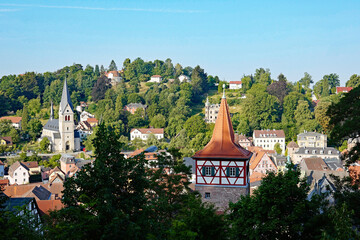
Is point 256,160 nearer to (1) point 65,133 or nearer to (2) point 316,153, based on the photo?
(2) point 316,153

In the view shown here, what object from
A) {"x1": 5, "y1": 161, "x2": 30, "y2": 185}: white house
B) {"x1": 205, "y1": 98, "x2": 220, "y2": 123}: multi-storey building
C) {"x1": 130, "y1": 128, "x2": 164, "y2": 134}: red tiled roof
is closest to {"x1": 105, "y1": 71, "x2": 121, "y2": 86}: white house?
{"x1": 205, "y1": 98, "x2": 220, "y2": 123}: multi-storey building

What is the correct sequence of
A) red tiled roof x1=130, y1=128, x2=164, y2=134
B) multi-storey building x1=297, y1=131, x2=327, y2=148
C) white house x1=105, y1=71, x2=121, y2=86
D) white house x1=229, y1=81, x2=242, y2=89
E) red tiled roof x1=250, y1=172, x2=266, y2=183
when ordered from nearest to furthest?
red tiled roof x1=250, y1=172, x2=266, y2=183 → multi-storey building x1=297, y1=131, x2=327, y2=148 → red tiled roof x1=130, y1=128, x2=164, y2=134 → white house x1=229, y1=81, x2=242, y2=89 → white house x1=105, y1=71, x2=121, y2=86

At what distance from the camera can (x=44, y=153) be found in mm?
77188

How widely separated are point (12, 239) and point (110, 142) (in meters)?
4.07

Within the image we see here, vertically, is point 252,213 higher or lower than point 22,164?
higher

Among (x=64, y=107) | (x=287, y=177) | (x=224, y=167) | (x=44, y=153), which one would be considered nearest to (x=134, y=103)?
(x=64, y=107)

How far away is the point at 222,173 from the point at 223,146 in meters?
1.34

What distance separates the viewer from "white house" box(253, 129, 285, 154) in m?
76.8

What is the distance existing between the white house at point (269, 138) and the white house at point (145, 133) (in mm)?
18006

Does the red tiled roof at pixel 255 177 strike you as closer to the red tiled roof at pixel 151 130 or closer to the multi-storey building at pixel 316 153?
the multi-storey building at pixel 316 153

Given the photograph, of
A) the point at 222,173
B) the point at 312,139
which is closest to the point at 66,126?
the point at 312,139

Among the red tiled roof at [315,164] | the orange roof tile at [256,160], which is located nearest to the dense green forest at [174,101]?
the orange roof tile at [256,160]

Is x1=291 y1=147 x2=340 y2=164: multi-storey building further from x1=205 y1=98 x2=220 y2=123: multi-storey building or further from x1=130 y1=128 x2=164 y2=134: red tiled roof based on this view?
x1=205 y1=98 x2=220 y2=123: multi-storey building

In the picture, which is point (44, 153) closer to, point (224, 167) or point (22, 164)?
point (22, 164)
